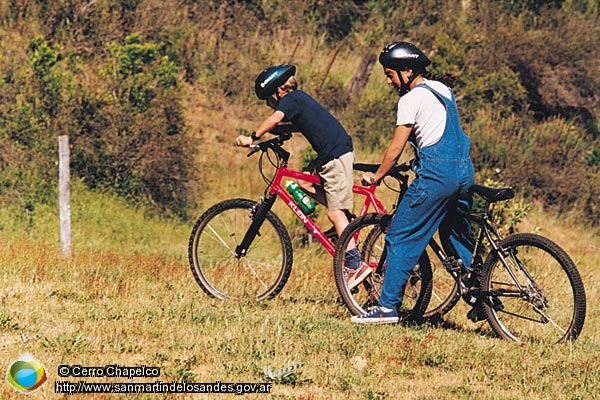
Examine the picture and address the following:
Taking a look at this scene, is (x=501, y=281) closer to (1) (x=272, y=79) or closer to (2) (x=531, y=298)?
(2) (x=531, y=298)

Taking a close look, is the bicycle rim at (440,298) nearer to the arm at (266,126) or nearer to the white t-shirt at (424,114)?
the white t-shirt at (424,114)

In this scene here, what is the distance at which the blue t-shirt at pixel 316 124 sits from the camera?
7.56 m

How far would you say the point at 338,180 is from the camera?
763cm

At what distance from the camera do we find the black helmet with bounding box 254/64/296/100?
25.2ft

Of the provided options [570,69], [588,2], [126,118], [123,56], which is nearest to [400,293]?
[126,118]

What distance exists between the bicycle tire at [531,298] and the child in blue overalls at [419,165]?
0.35 m

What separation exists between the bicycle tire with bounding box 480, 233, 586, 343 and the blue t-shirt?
65.5 inches

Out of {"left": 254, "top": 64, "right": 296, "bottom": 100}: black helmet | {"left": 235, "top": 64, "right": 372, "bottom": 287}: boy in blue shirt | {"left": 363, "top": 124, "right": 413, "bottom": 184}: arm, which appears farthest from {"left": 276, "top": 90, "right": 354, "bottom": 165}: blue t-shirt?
{"left": 363, "top": 124, "right": 413, "bottom": 184}: arm

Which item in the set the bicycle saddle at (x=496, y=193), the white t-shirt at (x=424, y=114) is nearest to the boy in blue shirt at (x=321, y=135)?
the white t-shirt at (x=424, y=114)

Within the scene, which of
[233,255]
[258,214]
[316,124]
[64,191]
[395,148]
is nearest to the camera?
[395,148]

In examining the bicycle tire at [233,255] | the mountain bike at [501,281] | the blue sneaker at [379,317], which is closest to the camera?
the mountain bike at [501,281]

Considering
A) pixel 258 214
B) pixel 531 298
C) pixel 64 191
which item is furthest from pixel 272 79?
pixel 64 191

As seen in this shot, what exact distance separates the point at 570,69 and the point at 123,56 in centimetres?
1059

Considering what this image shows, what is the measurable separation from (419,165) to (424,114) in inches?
15.1
